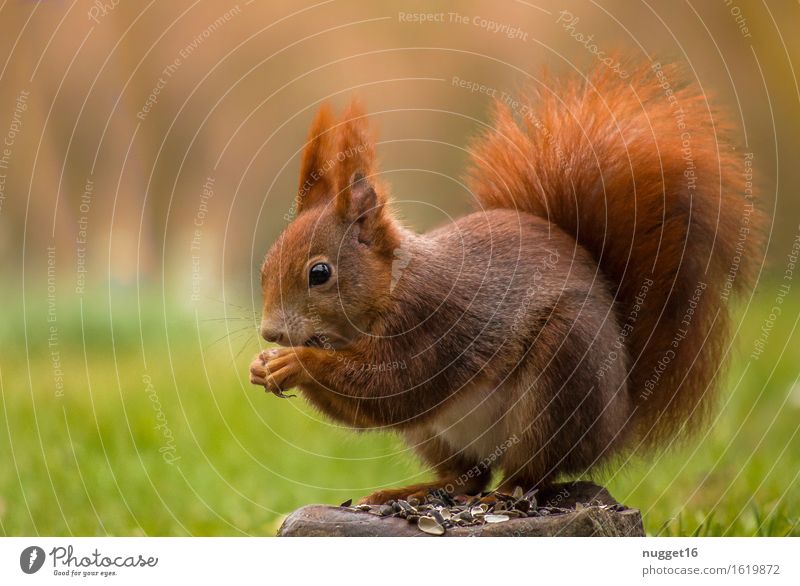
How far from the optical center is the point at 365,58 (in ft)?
6.14

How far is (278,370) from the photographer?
1339 mm

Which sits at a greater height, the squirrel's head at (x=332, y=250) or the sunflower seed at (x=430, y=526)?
the squirrel's head at (x=332, y=250)

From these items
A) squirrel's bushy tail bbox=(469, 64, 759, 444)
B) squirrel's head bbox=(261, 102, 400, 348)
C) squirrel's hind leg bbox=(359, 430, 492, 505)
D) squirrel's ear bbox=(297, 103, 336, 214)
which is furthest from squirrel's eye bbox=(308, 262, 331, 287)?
squirrel's bushy tail bbox=(469, 64, 759, 444)

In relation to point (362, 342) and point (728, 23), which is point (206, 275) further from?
point (728, 23)

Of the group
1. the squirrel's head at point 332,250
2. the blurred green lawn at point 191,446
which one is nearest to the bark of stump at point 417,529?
the squirrel's head at point 332,250

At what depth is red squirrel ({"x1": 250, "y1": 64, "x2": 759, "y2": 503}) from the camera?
1.40 meters

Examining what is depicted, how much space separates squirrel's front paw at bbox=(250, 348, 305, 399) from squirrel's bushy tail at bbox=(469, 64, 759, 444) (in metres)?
0.52

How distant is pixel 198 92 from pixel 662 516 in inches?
53.9

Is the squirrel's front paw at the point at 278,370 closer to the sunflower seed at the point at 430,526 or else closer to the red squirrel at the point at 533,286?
the red squirrel at the point at 533,286

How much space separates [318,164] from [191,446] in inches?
53.9

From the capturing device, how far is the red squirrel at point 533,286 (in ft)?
4.59
